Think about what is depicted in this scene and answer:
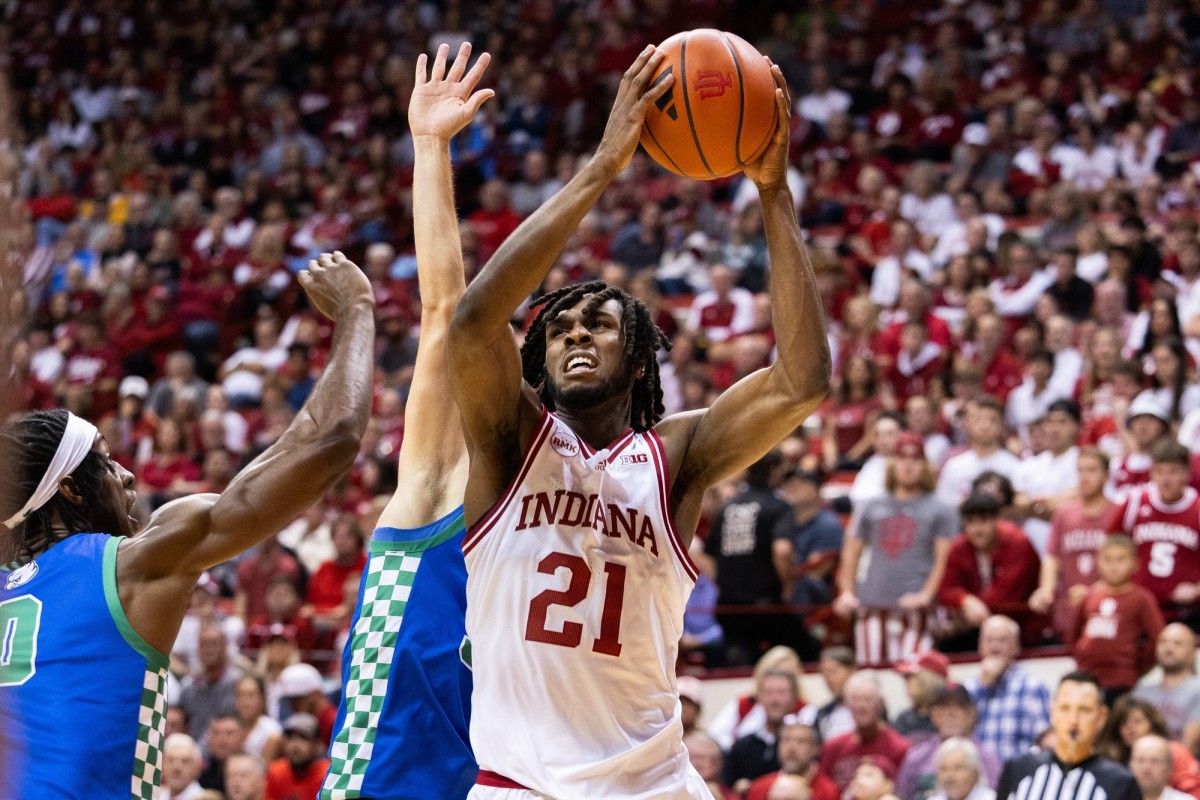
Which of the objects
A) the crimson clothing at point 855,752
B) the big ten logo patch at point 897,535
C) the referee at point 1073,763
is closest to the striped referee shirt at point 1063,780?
the referee at point 1073,763

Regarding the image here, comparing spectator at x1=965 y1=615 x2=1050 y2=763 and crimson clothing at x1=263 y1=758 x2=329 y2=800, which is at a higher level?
spectator at x1=965 y1=615 x2=1050 y2=763

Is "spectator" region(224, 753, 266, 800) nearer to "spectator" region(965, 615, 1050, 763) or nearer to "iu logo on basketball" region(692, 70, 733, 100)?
"spectator" region(965, 615, 1050, 763)

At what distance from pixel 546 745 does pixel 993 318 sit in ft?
30.2

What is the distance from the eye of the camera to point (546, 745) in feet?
13.1

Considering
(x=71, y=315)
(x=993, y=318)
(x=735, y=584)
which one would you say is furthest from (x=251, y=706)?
(x=71, y=315)

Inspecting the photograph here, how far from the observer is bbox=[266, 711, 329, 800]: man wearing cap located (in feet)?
31.5

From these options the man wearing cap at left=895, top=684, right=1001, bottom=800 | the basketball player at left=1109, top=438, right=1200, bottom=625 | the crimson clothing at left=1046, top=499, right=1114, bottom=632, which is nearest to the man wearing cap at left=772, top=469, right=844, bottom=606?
the crimson clothing at left=1046, top=499, right=1114, bottom=632

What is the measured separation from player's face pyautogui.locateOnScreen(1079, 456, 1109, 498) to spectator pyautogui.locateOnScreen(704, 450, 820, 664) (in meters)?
1.89

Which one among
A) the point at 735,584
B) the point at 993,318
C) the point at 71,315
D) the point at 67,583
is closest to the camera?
the point at 67,583

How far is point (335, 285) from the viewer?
449 centimetres

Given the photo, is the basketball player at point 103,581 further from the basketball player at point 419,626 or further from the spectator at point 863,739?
the spectator at point 863,739

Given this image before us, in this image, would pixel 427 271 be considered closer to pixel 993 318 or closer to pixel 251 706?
pixel 251 706

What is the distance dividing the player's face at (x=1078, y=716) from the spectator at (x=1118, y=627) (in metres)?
0.93

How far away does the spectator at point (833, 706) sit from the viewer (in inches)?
372
